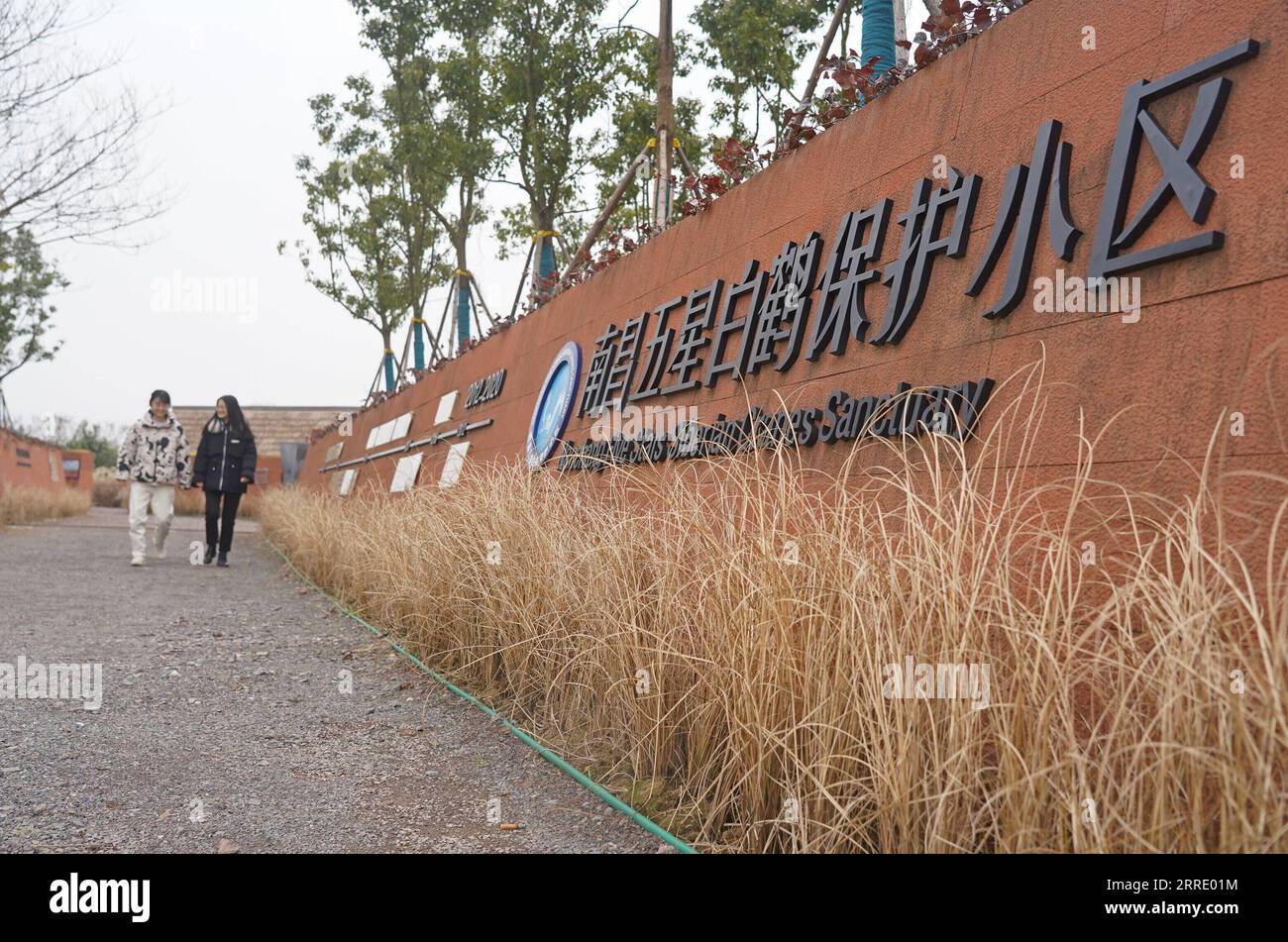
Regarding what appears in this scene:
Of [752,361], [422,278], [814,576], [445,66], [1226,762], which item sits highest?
[445,66]

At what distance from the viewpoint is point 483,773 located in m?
3.20

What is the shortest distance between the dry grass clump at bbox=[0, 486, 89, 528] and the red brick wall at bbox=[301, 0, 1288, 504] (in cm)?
1291

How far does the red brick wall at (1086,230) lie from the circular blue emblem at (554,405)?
2191 mm

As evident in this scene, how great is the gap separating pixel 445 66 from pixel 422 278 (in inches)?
260

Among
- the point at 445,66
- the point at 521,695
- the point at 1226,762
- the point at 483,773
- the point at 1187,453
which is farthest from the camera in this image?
the point at 445,66

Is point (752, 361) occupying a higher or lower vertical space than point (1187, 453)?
higher

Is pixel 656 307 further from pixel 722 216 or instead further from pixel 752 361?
pixel 752 361

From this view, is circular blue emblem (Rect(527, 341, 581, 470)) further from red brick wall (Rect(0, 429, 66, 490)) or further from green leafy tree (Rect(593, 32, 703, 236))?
red brick wall (Rect(0, 429, 66, 490))

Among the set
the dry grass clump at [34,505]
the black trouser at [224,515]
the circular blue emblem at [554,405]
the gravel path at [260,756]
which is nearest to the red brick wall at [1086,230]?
the gravel path at [260,756]

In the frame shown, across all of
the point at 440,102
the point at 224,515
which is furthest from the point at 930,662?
the point at 440,102

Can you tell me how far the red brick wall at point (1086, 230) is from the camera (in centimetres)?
236

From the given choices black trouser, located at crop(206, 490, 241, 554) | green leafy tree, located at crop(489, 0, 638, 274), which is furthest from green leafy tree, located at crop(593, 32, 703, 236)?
black trouser, located at crop(206, 490, 241, 554)

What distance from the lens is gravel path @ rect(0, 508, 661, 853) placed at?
103 inches

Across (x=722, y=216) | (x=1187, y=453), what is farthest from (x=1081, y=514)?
(x=722, y=216)
